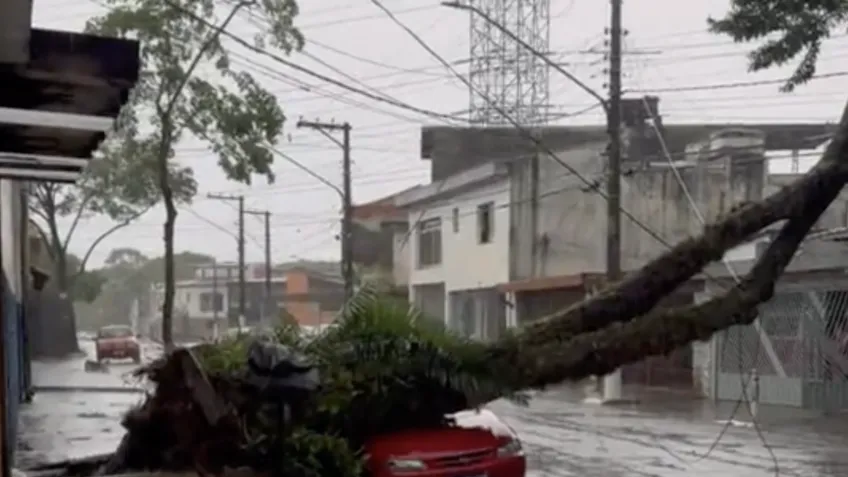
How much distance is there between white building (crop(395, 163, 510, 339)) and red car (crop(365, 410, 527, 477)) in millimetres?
→ 26976

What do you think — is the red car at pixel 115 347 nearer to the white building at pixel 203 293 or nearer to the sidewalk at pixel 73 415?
the sidewalk at pixel 73 415

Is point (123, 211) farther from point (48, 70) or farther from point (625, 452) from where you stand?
point (48, 70)

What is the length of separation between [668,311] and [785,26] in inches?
110

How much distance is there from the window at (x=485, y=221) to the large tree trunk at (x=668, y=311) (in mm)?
28343

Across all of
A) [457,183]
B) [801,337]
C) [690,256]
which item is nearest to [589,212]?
[457,183]

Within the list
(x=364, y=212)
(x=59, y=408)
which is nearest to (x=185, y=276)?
(x=364, y=212)

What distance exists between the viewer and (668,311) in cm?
1027

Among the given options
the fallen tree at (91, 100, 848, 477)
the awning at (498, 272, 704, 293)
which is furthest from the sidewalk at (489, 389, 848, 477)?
the awning at (498, 272, 704, 293)

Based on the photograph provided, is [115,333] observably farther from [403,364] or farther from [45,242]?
[403,364]

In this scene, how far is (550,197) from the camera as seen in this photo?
3747 centimetres

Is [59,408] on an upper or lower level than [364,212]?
lower

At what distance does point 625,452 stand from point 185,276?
71093mm

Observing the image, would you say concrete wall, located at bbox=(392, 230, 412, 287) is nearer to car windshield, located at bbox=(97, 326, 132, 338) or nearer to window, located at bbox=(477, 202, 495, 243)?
window, located at bbox=(477, 202, 495, 243)

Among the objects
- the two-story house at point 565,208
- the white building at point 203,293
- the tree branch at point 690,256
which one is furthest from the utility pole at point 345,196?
the white building at point 203,293
